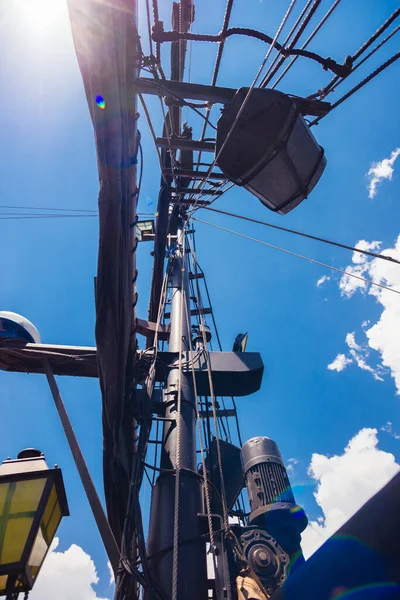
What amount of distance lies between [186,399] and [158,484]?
3.13 ft

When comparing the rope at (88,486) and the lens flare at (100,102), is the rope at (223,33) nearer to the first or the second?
the lens flare at (100,102)

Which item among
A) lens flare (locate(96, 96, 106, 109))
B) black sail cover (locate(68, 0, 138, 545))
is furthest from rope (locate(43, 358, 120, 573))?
lens flare (locate(96, 96, 106, 109))

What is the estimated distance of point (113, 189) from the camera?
280 cm

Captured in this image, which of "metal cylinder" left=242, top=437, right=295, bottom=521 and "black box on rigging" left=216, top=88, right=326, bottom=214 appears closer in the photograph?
"black box on rigging" left=216, top=88, right=326, bottom=214

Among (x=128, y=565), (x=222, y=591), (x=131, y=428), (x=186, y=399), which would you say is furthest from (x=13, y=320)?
(x=222, y=591)

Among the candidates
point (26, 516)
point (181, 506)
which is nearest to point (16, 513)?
point (26, 516)

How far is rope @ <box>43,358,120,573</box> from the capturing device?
11.0ft

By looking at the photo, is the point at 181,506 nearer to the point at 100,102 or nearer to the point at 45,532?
the point at 45,532

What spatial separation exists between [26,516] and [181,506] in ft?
4.00

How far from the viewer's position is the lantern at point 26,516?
8.04ft

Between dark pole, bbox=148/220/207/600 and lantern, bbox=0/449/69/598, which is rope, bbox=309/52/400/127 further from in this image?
lantern, bbox=0/449/69/598

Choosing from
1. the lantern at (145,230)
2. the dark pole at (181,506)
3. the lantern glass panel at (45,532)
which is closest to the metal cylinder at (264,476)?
the dark pole at (181,506)

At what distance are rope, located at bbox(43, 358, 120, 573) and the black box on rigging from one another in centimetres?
319

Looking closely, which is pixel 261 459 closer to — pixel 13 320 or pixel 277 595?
pixel 277 595
